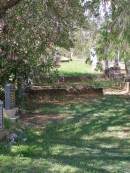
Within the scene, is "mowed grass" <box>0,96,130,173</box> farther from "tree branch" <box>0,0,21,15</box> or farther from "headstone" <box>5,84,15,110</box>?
"tree branch" <box>0,0,21,15</box>

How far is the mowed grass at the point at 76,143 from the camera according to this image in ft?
30.1

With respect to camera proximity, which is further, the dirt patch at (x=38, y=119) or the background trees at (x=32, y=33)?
the background trees at (x=32, y=33)

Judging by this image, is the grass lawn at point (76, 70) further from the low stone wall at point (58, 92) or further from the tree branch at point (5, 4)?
the tree branch at point (5, 4)

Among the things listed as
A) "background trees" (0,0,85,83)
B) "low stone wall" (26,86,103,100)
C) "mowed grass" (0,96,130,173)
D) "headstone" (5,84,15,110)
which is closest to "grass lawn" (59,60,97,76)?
"low stone wall" (26,86,103,100)

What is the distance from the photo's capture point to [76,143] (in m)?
13.2

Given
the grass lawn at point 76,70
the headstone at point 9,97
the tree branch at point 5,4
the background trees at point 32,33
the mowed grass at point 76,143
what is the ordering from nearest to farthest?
the tree branch at point 5,4, the mowed grass at point 76,143, the headstone at point 9,97, the background trees at point 32,33, the grass lawn at point 76,70

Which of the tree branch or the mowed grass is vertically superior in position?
the tree branch

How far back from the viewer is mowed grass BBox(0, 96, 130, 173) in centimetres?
919

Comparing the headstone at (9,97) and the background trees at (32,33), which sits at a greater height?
the background trees at (32,33)

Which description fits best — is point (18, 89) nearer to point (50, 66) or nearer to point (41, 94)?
point (50, 66)

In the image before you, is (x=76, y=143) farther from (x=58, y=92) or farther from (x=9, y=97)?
(x=58, y=92)

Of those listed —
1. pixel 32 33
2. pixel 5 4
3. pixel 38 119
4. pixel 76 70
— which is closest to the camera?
pixel 5 4

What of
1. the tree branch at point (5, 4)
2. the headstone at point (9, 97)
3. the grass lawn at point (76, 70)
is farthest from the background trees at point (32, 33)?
the grass lawn at point (76, 70)

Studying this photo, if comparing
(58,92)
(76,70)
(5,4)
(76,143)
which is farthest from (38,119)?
(76,70)
